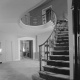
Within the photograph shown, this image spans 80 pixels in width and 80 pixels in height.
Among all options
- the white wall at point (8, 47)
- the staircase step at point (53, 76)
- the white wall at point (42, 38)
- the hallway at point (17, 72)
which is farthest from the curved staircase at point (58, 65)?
the white wall at point (8, 47)

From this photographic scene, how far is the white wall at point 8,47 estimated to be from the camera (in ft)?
29.1

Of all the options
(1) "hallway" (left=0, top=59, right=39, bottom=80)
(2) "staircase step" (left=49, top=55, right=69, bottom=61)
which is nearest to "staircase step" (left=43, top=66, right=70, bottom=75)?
(2) "staircase step" (left=49, top=55, right=69, bottom=61)

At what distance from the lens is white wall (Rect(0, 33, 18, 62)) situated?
350 inches

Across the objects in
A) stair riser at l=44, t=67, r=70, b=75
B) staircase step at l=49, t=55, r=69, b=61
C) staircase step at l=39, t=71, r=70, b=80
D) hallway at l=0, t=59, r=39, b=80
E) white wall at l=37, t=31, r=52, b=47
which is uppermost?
white wall at l=37, t=31, r=52, b=47

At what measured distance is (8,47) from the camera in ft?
30.1

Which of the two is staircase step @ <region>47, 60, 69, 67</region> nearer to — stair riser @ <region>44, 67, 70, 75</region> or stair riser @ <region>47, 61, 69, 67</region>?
stair riser @ <region>47, 61, 69, 67</region>

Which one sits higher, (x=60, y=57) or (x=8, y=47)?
(x=8, y=47)

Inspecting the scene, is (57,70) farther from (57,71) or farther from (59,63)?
(59,63)

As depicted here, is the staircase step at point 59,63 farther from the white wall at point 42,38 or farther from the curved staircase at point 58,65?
the white wall at point 42,38

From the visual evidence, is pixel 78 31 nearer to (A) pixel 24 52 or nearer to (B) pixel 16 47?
(B) pixel 16 47

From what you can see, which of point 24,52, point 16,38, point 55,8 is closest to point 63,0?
point 55,8

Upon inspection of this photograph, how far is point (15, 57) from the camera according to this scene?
9562mm

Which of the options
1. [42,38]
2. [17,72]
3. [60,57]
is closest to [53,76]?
[60,57]

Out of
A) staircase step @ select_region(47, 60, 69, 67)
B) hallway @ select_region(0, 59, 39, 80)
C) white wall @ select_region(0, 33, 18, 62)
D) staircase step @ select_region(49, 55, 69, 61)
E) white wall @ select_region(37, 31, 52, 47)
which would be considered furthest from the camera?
white wall @ select_region(37, 31, 52, 47)
